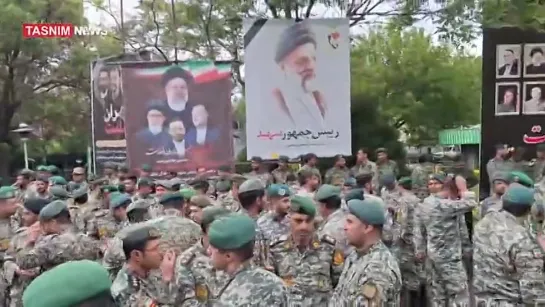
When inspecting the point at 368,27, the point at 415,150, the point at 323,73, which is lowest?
the point at 415,150

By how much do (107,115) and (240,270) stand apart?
1446cm

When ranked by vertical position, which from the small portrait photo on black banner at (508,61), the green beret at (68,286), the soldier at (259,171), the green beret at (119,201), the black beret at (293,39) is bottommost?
the soldier at (259,171)

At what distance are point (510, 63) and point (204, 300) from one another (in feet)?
33.4

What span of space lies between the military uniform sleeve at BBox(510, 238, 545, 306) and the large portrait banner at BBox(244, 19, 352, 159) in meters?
8.90

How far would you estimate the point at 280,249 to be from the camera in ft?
18.5

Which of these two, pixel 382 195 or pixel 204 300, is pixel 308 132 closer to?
pixel 382 195

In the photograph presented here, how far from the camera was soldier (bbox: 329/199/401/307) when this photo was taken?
4.13 metres

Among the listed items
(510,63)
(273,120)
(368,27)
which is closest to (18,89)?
(368,27)

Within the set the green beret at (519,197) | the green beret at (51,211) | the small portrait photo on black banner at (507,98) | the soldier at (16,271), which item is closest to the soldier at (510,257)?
the green beret at (519,197)

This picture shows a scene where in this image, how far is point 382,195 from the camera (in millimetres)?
9203

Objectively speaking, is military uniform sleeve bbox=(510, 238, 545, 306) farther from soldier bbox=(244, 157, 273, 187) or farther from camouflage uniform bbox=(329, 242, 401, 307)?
soldier bbox=(244, 157, 273, 187)

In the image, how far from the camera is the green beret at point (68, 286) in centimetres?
200

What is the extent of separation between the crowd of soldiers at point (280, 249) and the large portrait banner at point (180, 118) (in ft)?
18.9

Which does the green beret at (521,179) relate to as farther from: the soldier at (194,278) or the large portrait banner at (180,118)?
the large portrait banner at (180,118)
